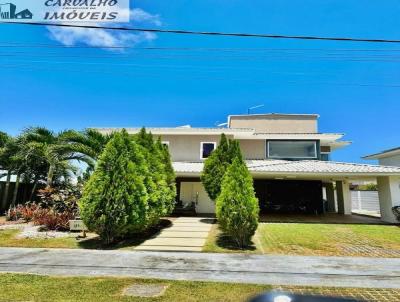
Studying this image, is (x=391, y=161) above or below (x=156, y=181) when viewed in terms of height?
above

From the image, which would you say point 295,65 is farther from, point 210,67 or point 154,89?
point 154,89

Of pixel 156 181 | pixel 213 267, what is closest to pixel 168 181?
pixel 156 181

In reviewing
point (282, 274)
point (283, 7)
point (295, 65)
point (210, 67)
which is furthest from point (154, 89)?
point (282, 274)

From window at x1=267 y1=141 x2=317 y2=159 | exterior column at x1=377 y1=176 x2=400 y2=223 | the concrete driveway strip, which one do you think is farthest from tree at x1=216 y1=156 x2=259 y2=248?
window at x1=267 y1=141 x2=317 y2=159

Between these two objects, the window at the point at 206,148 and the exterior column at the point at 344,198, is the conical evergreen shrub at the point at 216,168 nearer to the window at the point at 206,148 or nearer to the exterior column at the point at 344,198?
the window at the point at 206,148

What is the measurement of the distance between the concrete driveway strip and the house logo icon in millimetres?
7054

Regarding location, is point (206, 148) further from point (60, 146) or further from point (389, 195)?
point (389, 195)

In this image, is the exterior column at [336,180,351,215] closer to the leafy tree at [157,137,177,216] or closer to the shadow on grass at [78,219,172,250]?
the leafy tree at [157,137,177,216]

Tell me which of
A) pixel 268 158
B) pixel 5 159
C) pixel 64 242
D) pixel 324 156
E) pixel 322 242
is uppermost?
pixel 324 156

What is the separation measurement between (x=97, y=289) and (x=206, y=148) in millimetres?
16179

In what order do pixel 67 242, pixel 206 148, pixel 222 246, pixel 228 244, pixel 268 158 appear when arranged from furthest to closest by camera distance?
pixel 268 158 → pixel 206 148 → pixel 67 242 → pixel 228 244 → pixel 222 246

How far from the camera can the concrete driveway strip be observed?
632 cm

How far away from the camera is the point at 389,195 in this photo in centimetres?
1680

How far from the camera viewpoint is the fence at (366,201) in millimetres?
25359
